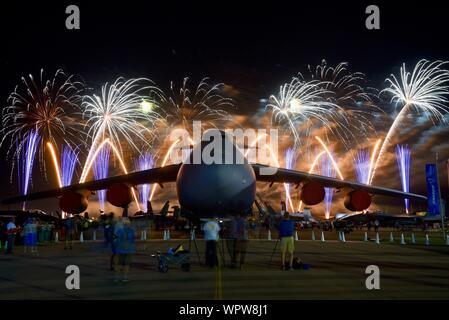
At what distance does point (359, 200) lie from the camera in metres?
27.5

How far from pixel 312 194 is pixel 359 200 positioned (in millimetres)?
3040

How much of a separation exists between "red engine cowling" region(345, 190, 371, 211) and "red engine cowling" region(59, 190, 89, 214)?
50.0 ft

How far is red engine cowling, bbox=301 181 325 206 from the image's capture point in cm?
2648

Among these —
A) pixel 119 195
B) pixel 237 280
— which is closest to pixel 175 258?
pixel 237 280

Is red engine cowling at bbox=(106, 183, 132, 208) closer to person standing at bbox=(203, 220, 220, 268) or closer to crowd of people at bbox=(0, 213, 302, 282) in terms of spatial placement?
crowd of people at bbox=(0, 213, 302, 282)

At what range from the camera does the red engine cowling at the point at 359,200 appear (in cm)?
2744

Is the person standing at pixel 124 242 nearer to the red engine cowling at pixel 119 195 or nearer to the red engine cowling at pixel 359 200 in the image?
the red engine cowling at pixel 119 195

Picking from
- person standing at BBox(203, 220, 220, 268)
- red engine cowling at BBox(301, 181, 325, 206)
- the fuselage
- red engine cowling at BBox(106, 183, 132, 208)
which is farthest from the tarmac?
red engine cowling at BBox(301, 181, 325, 206)

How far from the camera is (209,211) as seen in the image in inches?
843

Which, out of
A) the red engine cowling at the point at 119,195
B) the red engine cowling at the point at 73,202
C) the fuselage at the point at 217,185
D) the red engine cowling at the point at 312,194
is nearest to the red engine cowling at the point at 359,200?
the red engine cowling at the point at 312,194

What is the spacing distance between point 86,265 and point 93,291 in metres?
5.54

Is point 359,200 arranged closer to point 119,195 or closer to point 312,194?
point 312,194

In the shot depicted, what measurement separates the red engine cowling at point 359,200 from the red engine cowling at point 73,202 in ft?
50.0
